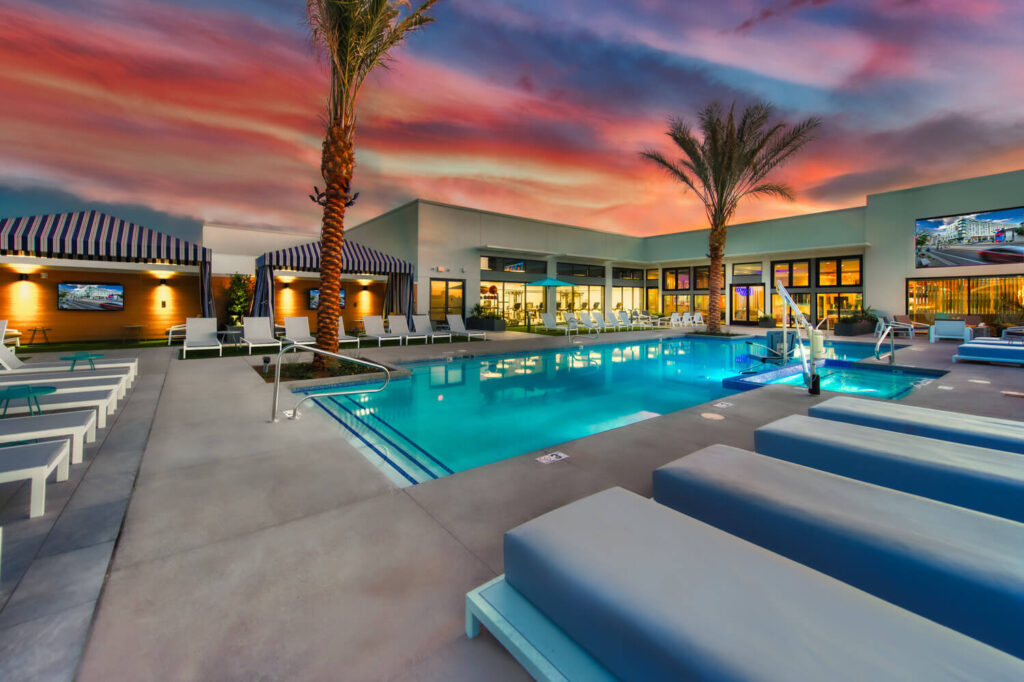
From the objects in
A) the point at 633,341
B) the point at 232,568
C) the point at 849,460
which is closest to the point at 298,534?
the point at 232,568

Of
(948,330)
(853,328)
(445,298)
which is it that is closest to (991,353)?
(948,330)

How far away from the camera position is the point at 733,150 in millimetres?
14258

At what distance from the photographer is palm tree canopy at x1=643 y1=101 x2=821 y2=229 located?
1369 cm

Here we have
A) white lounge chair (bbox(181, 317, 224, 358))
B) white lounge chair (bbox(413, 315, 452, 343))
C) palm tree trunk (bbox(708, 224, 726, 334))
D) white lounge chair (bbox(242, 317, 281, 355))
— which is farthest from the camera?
palm tree trunk (bbox(708, 224, 726, 334))

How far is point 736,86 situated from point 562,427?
14044mm

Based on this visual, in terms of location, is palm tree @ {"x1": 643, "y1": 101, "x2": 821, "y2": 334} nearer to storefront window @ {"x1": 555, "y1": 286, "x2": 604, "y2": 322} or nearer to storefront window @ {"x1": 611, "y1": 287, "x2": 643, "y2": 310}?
storefront window @ {"x1": 555, "y1": 286, "x2": 604, "y2": 322}

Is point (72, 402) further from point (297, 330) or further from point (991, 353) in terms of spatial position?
point (991, 353)

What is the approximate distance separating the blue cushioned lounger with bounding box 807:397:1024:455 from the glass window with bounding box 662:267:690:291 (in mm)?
22799

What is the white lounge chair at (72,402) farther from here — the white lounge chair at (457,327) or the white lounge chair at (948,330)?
the white lounge chair at (948,330)

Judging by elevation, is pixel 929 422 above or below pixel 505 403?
above

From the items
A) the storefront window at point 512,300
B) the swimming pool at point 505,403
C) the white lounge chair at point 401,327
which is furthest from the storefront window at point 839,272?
the white lounge chair at point 401,327

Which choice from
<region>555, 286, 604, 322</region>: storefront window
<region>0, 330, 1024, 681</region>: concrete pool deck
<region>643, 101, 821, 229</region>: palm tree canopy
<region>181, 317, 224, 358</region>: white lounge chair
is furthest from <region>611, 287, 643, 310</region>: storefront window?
<region>0, 330, 1024, 681</region>: concrete pool deck

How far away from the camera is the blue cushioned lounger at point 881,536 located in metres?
1.28

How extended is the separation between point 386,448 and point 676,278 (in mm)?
24700
